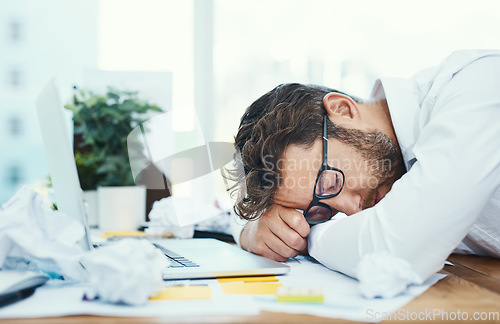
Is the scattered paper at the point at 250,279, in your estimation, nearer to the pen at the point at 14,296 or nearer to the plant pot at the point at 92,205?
the pen at the point at 14,296

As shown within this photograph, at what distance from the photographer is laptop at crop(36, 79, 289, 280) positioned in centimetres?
64

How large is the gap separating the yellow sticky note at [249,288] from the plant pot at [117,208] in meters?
0.87

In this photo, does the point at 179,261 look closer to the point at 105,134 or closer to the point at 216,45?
the point at 105,134

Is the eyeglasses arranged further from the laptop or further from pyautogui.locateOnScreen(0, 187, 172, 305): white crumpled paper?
pyautogui.locateOnScreen(0, 187, 172, 305): white crumpled paper

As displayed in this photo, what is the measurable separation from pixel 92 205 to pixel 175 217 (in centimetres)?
42

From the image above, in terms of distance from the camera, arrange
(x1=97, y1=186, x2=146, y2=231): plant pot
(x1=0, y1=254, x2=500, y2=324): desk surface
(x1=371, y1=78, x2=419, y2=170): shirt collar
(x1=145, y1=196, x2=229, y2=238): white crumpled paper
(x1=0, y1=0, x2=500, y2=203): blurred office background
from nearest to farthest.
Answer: (x1=0, y1=254, x2=500, y2=324): desk surface < (x1=371, y1=78, x2=419, y2=170): shirt collar < (x1=145, y1=196, x2=229, y2=238): white crumpled paper < (x1=97, y1=186, x2=146, y2=231): plant pot < (x1=0, y1=0, x2=500, y2=203): blurred office background

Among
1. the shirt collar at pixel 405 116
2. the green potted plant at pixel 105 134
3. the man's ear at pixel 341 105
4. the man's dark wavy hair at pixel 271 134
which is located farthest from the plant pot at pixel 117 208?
the shirt collar at pixel 405 116

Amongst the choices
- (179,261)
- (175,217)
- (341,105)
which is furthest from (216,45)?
(179,261)

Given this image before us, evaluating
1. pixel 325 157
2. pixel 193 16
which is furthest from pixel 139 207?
pixel 193 16

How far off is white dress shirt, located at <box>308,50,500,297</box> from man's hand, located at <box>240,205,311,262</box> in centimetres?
7

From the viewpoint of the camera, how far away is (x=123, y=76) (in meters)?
1.78

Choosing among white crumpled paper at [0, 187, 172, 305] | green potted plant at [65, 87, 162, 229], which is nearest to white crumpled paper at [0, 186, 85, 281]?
white crumpled paper at [0, 187, 172, 305]

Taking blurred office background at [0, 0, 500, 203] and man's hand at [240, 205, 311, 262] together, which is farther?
blurred office background at [0, 0, 500, 203]

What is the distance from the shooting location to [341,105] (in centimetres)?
98
